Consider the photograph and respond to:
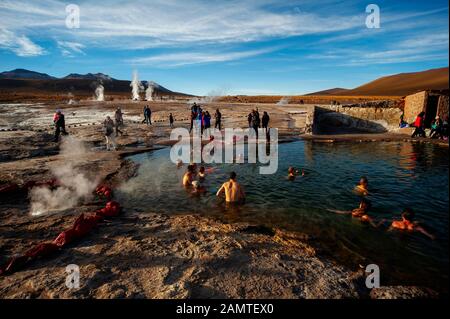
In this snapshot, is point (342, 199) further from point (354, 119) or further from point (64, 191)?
point (354, 119)

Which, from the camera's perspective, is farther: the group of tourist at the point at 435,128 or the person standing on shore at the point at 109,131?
the group of tourist at the point at 435,128

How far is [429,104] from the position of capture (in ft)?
59.1

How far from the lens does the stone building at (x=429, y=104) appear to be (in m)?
17.1

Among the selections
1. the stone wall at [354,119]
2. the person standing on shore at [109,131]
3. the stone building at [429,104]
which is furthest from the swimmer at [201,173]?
the stone building at [429,104]

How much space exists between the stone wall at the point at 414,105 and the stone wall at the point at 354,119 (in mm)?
699

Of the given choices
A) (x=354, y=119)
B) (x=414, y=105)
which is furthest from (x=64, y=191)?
(x=414, y=105)

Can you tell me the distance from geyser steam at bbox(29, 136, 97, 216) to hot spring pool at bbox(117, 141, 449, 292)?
1.42 metres

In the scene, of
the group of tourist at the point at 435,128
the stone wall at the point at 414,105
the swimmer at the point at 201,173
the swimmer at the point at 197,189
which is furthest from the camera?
the stone wall at the point at 414,105

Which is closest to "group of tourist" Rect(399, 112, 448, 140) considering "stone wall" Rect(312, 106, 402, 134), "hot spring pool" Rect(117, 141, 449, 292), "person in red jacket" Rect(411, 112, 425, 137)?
"person in red jacket" Rect(411, 112, 425, 137)

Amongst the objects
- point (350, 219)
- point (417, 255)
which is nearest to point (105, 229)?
point (350, 219)

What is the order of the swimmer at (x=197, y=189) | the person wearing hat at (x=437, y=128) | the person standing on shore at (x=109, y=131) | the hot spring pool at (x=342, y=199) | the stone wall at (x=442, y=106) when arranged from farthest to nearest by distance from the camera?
the stone wall at (x=442, y=106) < the person wearing hat at (x=437, y=128) < the person standing on shore at (x=109, y=131) < the swimmer at (x=197, y=189) < the hot spring pool at (x=342, y=199)

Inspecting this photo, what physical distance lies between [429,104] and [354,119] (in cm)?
544

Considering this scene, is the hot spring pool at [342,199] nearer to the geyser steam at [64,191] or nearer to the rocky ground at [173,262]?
the rocky ground at [173,262]

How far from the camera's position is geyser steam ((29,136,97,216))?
8.16 metres
